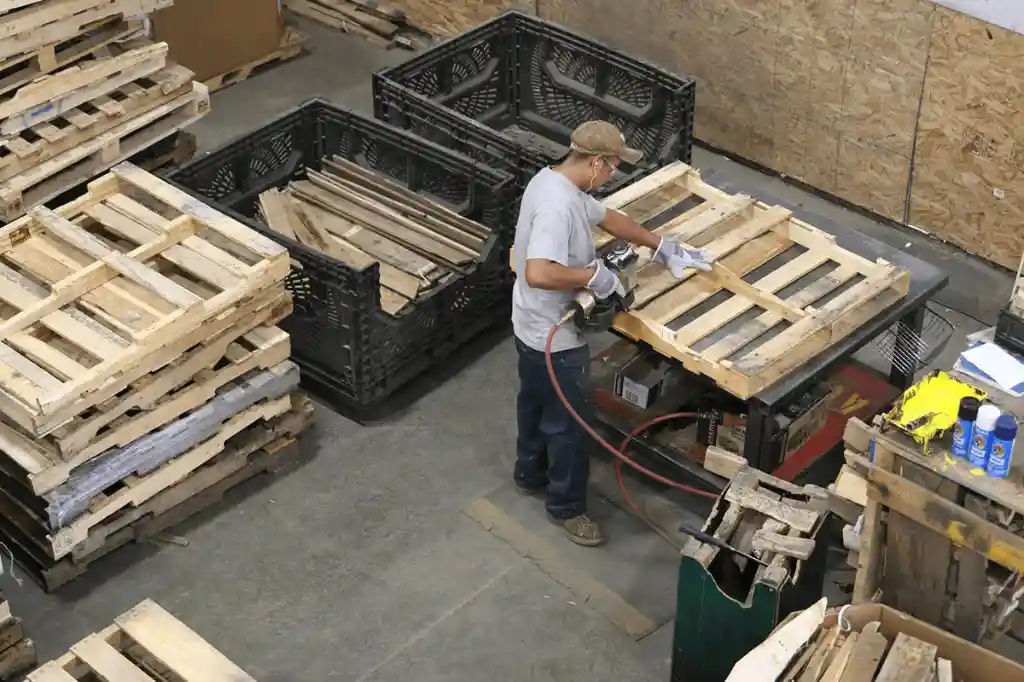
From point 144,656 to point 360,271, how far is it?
2339mm

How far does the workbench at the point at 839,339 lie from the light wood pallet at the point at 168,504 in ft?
6.06

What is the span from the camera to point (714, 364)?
6.88 metres

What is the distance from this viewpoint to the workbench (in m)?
6.94

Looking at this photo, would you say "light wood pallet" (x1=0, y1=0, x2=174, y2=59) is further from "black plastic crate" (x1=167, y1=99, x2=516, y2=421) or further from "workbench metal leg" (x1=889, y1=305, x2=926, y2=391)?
"workbench metal leg" (x1=889, y1=305, x2=926, y2=391)

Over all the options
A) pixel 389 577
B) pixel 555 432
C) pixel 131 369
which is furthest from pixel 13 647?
pixel 555 432

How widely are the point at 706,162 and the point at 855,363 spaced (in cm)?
265

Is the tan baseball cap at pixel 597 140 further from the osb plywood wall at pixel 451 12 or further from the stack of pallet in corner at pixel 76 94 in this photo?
the osb plywood wall at pixel 451 12

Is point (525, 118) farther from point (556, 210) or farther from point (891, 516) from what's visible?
point (891, 516)

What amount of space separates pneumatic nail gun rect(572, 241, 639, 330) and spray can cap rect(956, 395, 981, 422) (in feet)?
6.11

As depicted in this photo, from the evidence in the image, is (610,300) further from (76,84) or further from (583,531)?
(76,84)

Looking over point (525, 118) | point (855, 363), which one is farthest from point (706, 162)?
point (855, 363)

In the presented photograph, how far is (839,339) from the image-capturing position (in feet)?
23.6

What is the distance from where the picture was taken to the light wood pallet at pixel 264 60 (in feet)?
37.6

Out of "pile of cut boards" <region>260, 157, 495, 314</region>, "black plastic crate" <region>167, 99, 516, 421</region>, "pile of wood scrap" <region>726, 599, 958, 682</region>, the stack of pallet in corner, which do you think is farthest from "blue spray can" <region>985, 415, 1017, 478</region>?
the stack of pallet in corner
